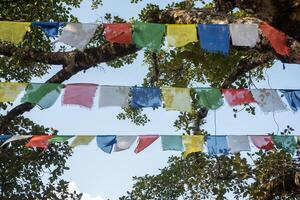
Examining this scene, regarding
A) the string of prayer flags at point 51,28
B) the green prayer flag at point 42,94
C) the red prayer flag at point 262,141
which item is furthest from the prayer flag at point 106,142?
the red prayer flag at point 262,141

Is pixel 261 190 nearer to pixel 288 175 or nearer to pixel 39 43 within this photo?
pixel 288 175

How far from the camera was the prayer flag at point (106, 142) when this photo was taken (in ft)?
21.3

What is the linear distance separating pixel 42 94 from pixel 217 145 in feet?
9.57

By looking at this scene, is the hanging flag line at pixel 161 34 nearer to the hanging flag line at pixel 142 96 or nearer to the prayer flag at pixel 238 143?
the hanging flag line at pixel 142 96

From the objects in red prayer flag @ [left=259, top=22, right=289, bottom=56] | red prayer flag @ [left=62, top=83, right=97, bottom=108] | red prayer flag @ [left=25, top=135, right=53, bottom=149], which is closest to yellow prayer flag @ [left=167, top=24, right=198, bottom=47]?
red prayer flag @ [left=259, top=22, right=289, bottom=56]

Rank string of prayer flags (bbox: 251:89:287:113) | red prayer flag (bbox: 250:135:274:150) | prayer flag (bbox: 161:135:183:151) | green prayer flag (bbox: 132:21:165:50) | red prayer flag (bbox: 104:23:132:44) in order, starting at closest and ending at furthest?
green prayer flag (bbox: 132:21:165:50) → red prayer flag (bbox: 104:23:132:44) → prayer flag (bbox: 161:135:183:151) → string of prayer flags (bbox: 251:89:287:113) → red prayer flag (bbox: 250:135:274:150)

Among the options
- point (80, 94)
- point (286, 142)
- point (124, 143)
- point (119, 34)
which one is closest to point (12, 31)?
point (80, 94)

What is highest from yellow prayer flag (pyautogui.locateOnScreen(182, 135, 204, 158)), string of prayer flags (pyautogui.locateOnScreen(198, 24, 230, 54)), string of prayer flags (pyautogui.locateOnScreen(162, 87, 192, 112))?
string of prayer flags (pyautogui.locateOnScreen(198, 24, 230, 54))

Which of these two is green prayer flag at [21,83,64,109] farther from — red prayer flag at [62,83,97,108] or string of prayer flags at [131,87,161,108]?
string of prayer flags at [131,87,161,108]

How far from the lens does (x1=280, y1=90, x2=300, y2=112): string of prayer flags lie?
6711 mm

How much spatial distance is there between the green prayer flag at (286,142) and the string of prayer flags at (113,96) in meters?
2.56

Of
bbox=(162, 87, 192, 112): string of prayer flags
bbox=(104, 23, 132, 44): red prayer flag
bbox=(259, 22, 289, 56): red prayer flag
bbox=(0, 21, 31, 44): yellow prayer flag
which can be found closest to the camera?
bbox=(259, 22, 289, 56): red prayer flag

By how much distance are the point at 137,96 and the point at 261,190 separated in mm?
2777

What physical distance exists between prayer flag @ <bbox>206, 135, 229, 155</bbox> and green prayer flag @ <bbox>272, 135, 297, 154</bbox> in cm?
82
